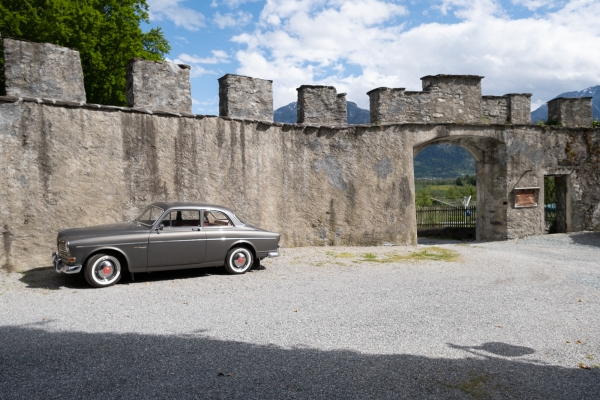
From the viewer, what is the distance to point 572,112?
551 inches

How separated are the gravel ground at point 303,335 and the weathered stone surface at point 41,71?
11.3 ft

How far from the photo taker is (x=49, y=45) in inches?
320

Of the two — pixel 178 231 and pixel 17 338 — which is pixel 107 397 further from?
pixel 178 231

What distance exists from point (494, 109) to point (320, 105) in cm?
583

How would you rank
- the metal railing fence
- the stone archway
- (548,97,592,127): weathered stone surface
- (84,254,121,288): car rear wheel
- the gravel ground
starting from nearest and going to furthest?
the gravel ground, (84,254,121,288): car rear wheel, the stone archway, (548,97,592,127): weathered stone surface, the metal railing fence

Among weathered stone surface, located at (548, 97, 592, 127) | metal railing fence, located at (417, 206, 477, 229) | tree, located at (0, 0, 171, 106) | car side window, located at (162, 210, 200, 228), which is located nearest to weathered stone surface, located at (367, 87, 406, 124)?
weathered stone surface, located at (548, 97, 592, 127)

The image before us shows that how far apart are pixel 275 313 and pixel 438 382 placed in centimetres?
247

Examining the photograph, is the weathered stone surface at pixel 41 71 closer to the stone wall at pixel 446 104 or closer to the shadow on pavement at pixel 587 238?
the stone wall at pixel 446 104

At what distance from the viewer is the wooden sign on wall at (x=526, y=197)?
1366 cm

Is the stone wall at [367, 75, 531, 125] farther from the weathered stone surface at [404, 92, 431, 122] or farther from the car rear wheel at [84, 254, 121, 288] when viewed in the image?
the car rear wheel at [84, 254, 121, 288]

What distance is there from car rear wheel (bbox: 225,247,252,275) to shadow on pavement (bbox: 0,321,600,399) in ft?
11.2

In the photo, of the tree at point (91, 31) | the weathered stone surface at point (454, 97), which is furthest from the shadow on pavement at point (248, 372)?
the tree at point (91, 31)

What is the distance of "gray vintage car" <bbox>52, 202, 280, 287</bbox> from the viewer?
6742 mm

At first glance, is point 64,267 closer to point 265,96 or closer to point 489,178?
point 265,96
